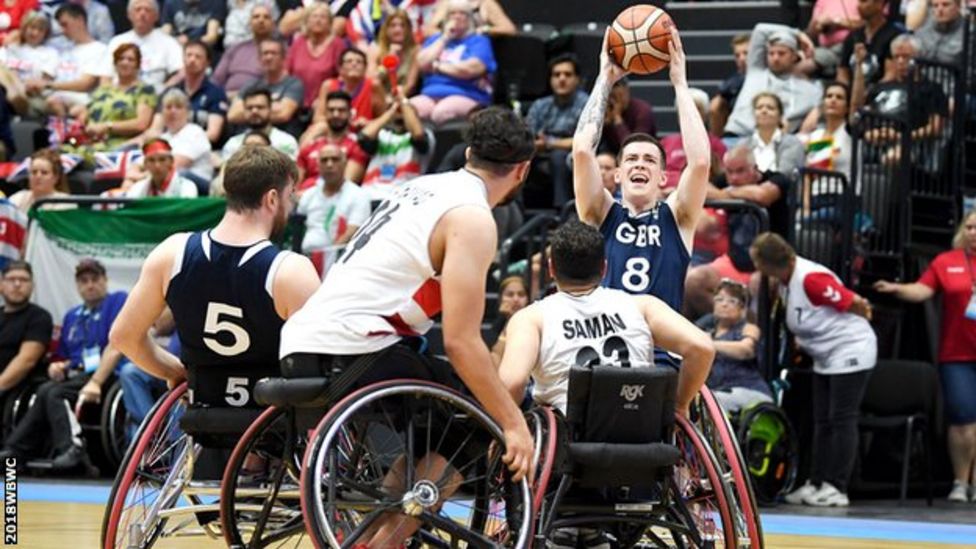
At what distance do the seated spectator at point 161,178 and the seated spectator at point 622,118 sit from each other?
282cm

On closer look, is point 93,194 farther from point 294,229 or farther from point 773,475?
point 773,475

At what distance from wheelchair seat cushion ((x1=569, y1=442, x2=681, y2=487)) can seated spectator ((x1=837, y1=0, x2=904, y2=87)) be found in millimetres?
7581

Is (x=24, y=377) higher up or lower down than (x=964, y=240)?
lower down

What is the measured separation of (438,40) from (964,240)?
437 centimetres

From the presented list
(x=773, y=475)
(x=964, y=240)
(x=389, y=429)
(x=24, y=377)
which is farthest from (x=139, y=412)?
(x=389, y=429)

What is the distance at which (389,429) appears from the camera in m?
5.69

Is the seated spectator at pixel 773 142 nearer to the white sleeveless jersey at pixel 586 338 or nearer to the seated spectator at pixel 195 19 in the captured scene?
the seated spectator at pixel 195 19

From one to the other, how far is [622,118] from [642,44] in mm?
5876

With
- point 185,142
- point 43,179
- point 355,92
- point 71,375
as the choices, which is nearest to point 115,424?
point 71,375

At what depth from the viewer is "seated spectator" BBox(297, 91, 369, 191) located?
1336cm

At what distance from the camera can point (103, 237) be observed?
1264cm

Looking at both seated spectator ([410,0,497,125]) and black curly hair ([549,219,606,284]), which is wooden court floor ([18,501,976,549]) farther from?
seated spectator ([410,0,497,125])

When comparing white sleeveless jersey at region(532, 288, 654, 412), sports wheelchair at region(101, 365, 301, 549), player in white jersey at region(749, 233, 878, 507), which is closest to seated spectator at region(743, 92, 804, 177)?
player in white jersey at region(749, 233, 878, 507)

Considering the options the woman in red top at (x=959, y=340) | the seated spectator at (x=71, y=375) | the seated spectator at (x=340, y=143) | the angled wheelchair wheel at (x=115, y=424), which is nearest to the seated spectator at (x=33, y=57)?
the seated spectator at (x=340, y=143)
